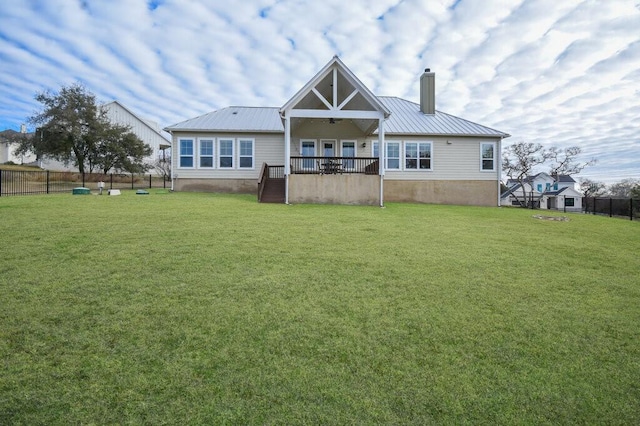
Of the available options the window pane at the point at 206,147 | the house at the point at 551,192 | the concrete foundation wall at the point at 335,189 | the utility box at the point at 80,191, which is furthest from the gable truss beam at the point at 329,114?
the house at the point at 551,192

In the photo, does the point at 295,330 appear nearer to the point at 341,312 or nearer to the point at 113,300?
the point at 341,312

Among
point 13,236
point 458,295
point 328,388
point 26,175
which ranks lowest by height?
point 328,388

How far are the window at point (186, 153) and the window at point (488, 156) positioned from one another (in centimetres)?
1623

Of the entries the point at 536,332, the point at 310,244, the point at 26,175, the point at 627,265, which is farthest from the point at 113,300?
the point at 26,175

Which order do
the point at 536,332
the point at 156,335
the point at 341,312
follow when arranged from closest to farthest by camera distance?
the point at 156,335 < the point at 536,332 < the point at 341,312

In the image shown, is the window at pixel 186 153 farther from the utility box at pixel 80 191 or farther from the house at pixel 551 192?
the house at pixel 551 192

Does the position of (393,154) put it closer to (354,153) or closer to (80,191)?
(354,153)

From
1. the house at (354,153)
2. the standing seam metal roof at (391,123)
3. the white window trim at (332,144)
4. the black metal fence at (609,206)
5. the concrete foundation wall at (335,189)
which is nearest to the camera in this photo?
the concrete foundation wall at (335,189)

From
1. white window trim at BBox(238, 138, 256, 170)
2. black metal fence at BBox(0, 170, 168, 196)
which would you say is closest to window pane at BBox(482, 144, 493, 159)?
white window trim at BBox(238, 138, 256, 170)

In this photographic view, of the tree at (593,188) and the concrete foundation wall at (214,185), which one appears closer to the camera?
the concrete foundation wall at (214,185)

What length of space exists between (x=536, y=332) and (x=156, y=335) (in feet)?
12.8

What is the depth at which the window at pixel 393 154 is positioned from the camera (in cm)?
1925

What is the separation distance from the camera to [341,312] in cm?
396

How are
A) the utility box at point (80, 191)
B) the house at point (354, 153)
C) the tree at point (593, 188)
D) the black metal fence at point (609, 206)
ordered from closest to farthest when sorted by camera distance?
1. the utility box at point (80, 191)
2. the house at point (354, 153)
3. the black metal fence at point (609, 206)
4. the tree at point (593, 188)
